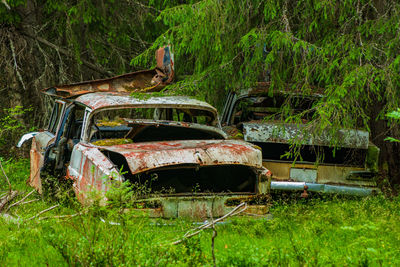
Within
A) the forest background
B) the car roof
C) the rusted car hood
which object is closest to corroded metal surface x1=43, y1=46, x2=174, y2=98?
the forest background

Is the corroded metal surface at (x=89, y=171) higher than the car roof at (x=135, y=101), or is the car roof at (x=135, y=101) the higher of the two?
the car roof at (x=135, y=101)

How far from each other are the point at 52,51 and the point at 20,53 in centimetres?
118

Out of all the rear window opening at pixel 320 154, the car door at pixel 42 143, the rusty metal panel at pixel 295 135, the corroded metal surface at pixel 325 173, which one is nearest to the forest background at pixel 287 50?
the rusty metal panel at pixel 295 135

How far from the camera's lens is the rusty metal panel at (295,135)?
22.1ft

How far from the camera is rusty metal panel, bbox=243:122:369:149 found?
22.1 feet

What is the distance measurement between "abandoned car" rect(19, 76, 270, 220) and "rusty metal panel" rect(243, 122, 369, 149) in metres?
0.50

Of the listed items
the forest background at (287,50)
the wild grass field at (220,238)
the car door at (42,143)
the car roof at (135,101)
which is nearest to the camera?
the wild grass field at (220,238)

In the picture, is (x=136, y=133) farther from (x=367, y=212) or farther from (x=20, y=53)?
(x=20, y=53)

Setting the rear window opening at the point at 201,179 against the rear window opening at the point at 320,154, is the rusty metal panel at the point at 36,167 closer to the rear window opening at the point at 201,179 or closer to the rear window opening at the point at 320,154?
the rear window opening at the point at 201,179

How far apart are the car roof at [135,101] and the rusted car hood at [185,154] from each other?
2.13 feet

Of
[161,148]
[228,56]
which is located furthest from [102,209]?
[228,56]

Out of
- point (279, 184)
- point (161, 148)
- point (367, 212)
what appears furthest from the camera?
point (279, 184)

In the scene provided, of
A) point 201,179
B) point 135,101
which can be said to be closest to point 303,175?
point 201,179

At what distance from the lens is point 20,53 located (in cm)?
Answer: 1105
